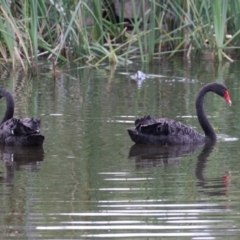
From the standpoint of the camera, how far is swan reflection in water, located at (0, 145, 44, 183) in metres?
7.26

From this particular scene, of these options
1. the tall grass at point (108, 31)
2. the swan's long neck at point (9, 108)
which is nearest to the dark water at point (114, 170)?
the swan's long neck at point (9, 108)

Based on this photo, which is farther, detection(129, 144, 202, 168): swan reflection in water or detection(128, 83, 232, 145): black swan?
detection(128, 83, 232, 145): black swan

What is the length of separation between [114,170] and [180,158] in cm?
97

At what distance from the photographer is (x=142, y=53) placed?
45.4ft

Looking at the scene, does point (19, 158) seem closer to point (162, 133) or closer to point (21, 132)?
point (21, 132)

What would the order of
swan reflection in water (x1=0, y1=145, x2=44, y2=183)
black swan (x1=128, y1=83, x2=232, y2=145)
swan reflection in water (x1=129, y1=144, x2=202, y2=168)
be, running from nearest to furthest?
swan reflection in water (x1=0, y1=145, x2=44, y2=183) → swan reflection in water (x1=129, y1=144, x2=202, y2=168) → black swan (x1=128, y1=83, x2=232, y2=145)

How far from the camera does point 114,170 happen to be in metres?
7.11

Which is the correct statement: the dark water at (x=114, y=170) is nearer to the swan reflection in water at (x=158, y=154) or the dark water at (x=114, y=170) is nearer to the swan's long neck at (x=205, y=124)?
the swan reflection in water at (x=158, y=154)

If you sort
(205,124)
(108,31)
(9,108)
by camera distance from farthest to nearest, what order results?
(108,31) → (9,108) → (205,124)

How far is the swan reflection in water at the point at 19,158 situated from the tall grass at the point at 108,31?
3580mm

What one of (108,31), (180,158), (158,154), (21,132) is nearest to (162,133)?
(158,154)

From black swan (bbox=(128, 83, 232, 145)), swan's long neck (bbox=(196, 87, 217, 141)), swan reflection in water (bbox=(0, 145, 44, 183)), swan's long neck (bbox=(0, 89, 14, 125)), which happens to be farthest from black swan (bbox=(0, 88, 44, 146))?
swan's long neck (bbox=(196, 87, 217, 141))

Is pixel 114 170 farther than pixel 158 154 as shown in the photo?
No

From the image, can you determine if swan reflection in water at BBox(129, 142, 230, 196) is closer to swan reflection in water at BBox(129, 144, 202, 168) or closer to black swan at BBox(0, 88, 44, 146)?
swan reflection in water at BBox(129, 144, 202, 168)
